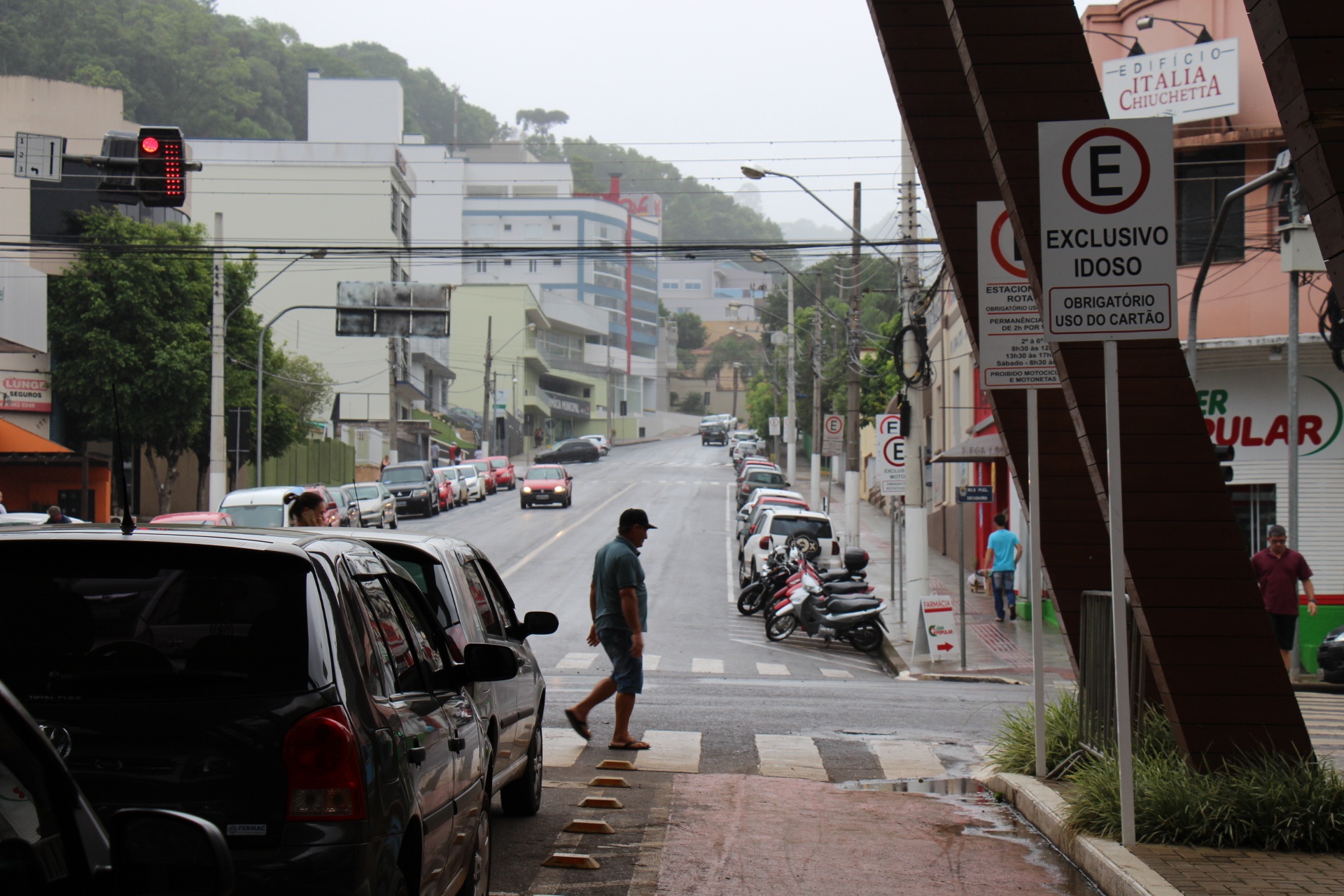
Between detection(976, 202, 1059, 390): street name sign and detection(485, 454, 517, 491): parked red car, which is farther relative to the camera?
detection(485, 454, 517, 491): parked red car

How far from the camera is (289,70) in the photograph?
110 metres

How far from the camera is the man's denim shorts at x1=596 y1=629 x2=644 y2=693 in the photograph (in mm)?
10672

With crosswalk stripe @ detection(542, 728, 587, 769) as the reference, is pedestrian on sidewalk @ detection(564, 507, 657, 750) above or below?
above

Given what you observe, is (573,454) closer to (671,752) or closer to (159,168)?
(159,168)

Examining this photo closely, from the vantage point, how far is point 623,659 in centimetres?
1067

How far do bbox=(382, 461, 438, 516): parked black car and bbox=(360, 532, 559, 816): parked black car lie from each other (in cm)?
3829

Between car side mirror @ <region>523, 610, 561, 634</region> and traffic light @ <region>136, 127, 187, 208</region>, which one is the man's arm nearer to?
car side mirror @ <region>523, 610, 561, 634</region>

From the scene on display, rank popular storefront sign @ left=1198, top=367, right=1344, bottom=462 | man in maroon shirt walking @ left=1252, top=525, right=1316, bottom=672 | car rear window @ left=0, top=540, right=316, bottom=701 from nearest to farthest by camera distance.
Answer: car rear window @ left=0, top=540, right=316, bottom=701
man in maroon shirt walking @ left=1252, top=525, right=1316, bottom=672
popular storefront sign @ left=1198, top=367, right=1344, bottom=462

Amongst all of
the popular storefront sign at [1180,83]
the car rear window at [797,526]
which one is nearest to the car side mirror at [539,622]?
the popular storefront sign at [1180,83]

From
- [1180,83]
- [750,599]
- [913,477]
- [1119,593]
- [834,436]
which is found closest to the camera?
[1119,593]

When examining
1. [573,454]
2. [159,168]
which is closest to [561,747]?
[159,168]

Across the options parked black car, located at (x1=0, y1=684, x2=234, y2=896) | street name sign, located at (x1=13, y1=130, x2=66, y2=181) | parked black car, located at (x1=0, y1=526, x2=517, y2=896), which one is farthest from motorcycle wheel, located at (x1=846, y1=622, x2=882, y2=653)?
parked black car, located at (x1=0, y1=684, x2=234, y2=896)

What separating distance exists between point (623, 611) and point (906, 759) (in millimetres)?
2531

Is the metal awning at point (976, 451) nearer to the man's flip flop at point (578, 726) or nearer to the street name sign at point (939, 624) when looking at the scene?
the street name sign at point (939, 624)
